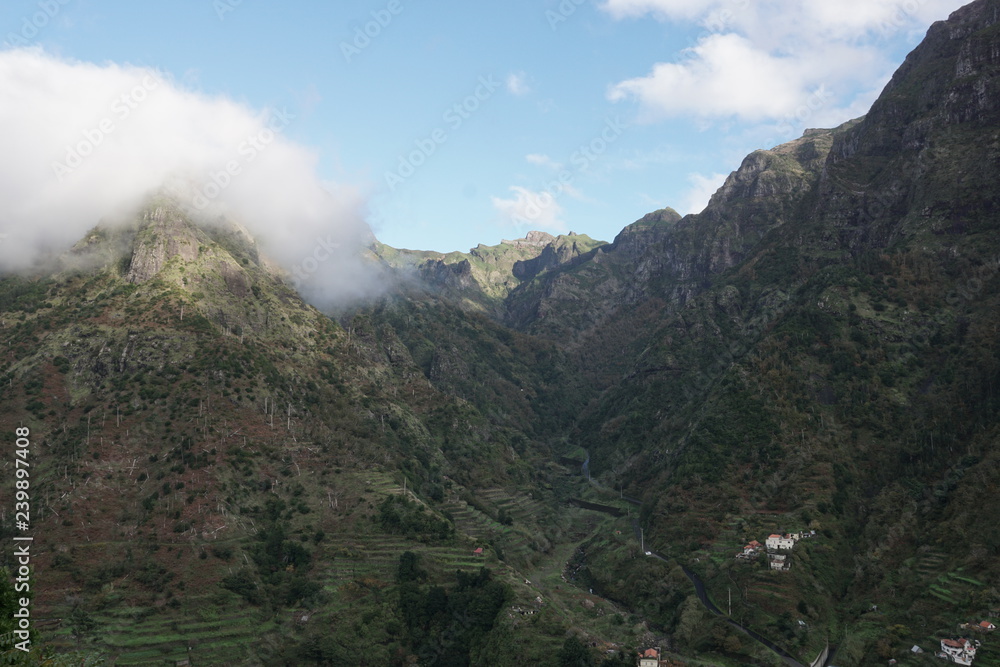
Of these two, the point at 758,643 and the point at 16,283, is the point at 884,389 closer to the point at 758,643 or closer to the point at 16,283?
the point at 758,643

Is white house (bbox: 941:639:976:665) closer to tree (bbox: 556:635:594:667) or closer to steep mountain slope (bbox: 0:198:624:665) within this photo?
tree (bbox: 556:635:594:667)

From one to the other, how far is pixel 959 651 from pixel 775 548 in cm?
4478

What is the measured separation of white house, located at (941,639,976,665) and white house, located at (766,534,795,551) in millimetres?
40820

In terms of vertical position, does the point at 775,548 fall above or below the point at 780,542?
below

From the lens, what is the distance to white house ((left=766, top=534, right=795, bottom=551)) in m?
145

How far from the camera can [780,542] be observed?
145750 millimetres

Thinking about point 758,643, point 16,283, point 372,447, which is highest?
point 16,283

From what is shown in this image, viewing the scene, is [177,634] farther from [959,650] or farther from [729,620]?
[959,650]

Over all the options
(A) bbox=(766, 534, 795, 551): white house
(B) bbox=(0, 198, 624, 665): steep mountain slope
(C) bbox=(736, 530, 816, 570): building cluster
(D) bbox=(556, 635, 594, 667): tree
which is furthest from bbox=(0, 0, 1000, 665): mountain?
(A) bbox=(766, 534, 795, 551): white house

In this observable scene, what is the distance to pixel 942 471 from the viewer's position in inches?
5787

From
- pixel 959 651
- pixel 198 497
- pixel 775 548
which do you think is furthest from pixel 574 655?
pixel 198 497

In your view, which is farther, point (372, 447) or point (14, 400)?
point (372, 447)

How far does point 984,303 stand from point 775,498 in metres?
82.7

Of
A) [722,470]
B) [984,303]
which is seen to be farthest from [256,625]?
[984,303]
